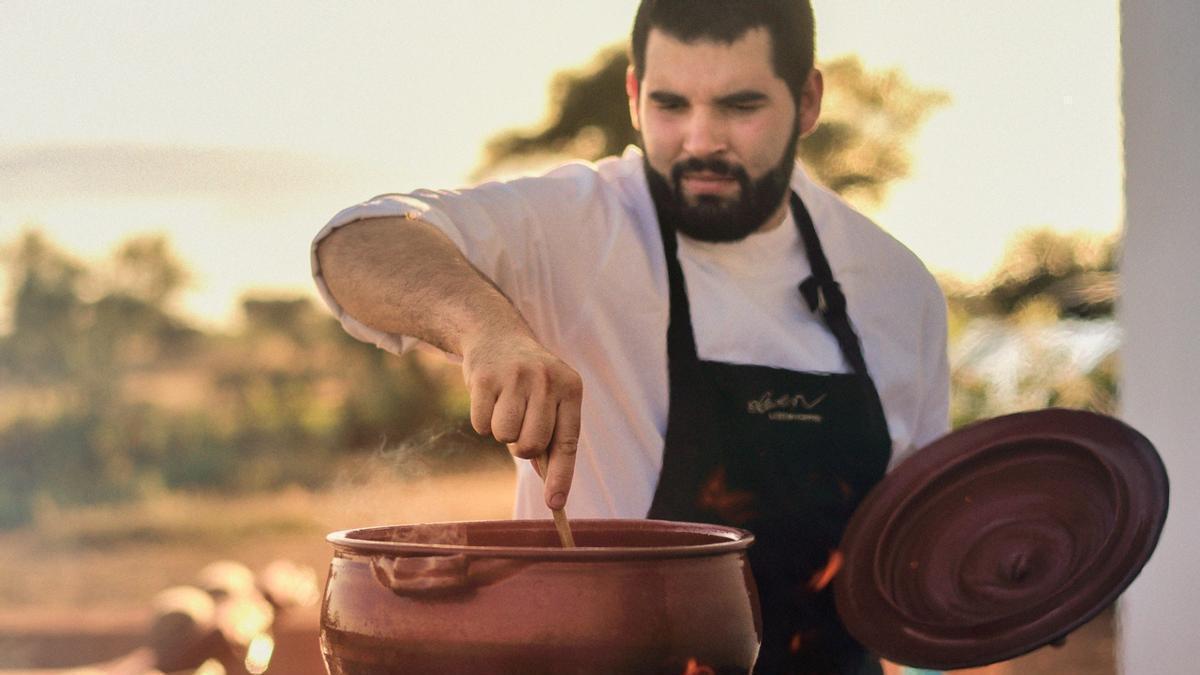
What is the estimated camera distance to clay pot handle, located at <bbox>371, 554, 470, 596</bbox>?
0.93 metres

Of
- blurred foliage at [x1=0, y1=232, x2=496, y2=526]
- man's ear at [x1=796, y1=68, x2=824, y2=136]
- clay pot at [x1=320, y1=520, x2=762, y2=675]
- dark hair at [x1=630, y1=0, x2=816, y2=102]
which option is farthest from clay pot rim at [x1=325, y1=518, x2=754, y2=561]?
blurred foliage at [x1=0, y1=232, x2=496, y2=526]

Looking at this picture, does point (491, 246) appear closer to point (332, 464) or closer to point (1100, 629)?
point (1100, 629)

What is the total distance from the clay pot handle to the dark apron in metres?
0.86

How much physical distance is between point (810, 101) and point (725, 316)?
41cm

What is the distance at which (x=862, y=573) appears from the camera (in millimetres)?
1501

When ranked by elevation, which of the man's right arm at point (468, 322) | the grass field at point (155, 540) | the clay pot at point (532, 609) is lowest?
the grass field at point (155, 540)

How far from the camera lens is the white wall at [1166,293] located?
2.68m

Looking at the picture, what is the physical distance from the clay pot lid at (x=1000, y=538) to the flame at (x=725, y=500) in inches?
13.3

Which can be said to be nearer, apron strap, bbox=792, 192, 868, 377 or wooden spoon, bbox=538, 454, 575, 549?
wooden spoon, bbox=538, 454, 575, 549

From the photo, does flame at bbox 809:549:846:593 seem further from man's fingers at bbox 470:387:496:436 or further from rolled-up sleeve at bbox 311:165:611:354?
man's fingers at bbox 470:387:496:436

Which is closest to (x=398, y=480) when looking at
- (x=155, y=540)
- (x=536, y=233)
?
(x=536, y=233)

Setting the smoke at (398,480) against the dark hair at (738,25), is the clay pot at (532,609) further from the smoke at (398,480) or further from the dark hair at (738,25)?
the dark hair at (738,25)

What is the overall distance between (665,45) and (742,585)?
1.11 metres

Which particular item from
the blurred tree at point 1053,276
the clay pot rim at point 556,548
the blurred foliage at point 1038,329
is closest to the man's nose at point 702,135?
the clay pot rim at point 556,548
